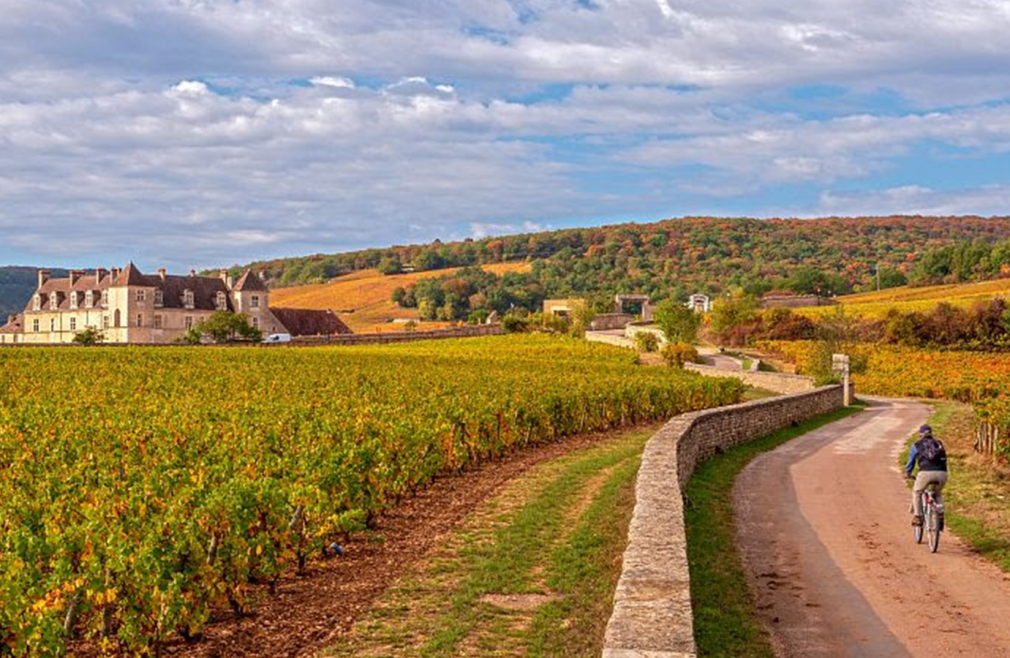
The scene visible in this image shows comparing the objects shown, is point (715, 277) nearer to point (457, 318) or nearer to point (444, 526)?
point (457, 318)

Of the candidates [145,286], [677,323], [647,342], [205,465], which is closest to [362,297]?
[145,286]

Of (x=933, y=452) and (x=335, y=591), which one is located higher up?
(x=933, y=452)

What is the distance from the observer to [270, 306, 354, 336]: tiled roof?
112 metres

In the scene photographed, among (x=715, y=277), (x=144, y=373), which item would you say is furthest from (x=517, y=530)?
(x=715, y=277)

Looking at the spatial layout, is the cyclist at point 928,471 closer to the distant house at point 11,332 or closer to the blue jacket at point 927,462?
the blue jacket at point 927,462

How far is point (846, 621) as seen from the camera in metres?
11.7

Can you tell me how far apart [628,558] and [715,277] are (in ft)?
559

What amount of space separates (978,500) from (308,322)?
9856 cm

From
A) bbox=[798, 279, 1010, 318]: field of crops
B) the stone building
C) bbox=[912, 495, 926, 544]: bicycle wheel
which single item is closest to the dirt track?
bbox=[912, 495, 926, 544]: bicycle wheel

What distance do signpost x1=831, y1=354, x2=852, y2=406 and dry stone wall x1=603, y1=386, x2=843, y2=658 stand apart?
28165 millimetres

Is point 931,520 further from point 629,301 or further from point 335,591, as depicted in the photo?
point 629,301

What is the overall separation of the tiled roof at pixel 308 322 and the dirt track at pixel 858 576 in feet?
302

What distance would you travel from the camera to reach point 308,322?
114m

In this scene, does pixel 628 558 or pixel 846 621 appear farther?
pixel 846 621
